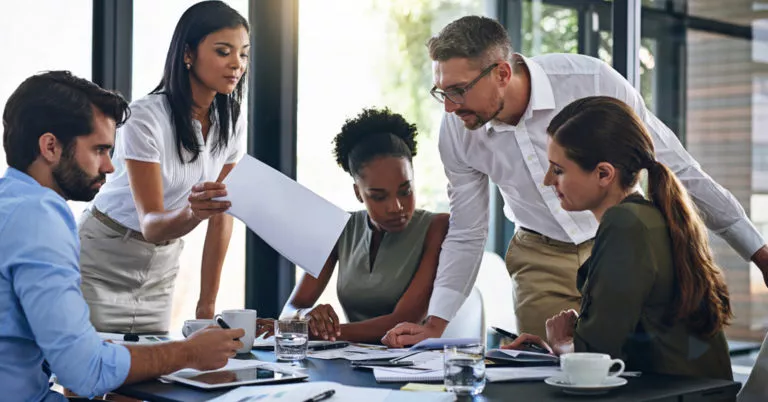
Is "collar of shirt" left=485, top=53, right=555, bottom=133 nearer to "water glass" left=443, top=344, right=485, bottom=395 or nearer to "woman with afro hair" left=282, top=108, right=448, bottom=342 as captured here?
"woman with afro hair" left=282, top=108, right=448, bottom=342

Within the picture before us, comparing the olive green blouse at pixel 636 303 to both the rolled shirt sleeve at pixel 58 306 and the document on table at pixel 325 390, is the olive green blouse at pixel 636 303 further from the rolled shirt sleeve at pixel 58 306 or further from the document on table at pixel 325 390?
the rolled shirt sleeve at pixel 58 306

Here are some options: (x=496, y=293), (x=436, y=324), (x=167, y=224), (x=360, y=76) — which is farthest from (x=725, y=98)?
(x=167, y=224)

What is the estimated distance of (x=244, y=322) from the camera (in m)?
2.14

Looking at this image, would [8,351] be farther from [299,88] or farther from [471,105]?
[299,88]

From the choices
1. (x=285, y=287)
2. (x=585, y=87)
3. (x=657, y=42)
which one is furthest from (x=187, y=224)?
(x=657, y=42)

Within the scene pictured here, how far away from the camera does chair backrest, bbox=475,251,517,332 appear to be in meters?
4.03

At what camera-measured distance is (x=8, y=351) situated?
1.63m

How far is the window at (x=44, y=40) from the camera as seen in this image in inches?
130

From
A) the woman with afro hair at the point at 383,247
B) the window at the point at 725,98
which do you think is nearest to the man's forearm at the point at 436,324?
the woman with afro hair at the point at 383,247

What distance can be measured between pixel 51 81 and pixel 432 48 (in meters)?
1.04

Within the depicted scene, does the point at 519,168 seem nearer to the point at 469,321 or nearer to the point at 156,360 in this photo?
the point at 469,321

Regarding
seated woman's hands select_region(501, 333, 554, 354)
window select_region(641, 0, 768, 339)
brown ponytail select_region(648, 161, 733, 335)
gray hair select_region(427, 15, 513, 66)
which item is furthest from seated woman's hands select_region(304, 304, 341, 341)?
window select_region(641, 0, 768, 339)

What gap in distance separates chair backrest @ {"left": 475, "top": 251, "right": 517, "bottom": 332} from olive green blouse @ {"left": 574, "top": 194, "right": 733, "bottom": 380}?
7.38ft

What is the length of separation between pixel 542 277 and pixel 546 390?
1.00 m
